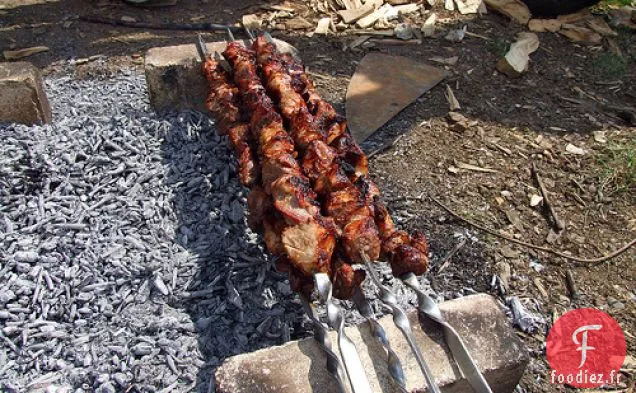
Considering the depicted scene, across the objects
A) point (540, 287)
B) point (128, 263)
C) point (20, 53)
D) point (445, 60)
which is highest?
point (128, 263)

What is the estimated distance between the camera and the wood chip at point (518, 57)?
21.4ft

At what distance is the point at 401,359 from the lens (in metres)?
2.62

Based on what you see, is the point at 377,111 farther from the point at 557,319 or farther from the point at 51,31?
the point at 51,31

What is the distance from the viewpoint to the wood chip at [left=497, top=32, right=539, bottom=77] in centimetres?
654

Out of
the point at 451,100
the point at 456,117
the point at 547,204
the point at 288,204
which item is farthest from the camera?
the point at 451,100

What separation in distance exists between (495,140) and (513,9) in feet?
9.67

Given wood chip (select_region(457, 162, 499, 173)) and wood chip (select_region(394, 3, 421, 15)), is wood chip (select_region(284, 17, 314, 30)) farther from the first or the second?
wood chip (select_region(457, 162, 499, 173))

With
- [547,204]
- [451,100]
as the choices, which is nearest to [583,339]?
[547,204]

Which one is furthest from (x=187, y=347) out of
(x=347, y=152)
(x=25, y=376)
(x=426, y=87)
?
(x=426, y=87)

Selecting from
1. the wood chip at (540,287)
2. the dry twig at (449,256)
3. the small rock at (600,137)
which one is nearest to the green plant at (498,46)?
the small rock at (600,137)

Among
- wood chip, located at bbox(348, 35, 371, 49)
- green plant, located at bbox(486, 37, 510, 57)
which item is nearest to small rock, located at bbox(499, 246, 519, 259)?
green plant, located at bbox(486, 37, 510, 57)

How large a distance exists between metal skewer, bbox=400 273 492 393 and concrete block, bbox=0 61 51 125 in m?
3.64

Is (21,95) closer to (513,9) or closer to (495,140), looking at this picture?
(495,140)

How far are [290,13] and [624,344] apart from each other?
19.3 feet
